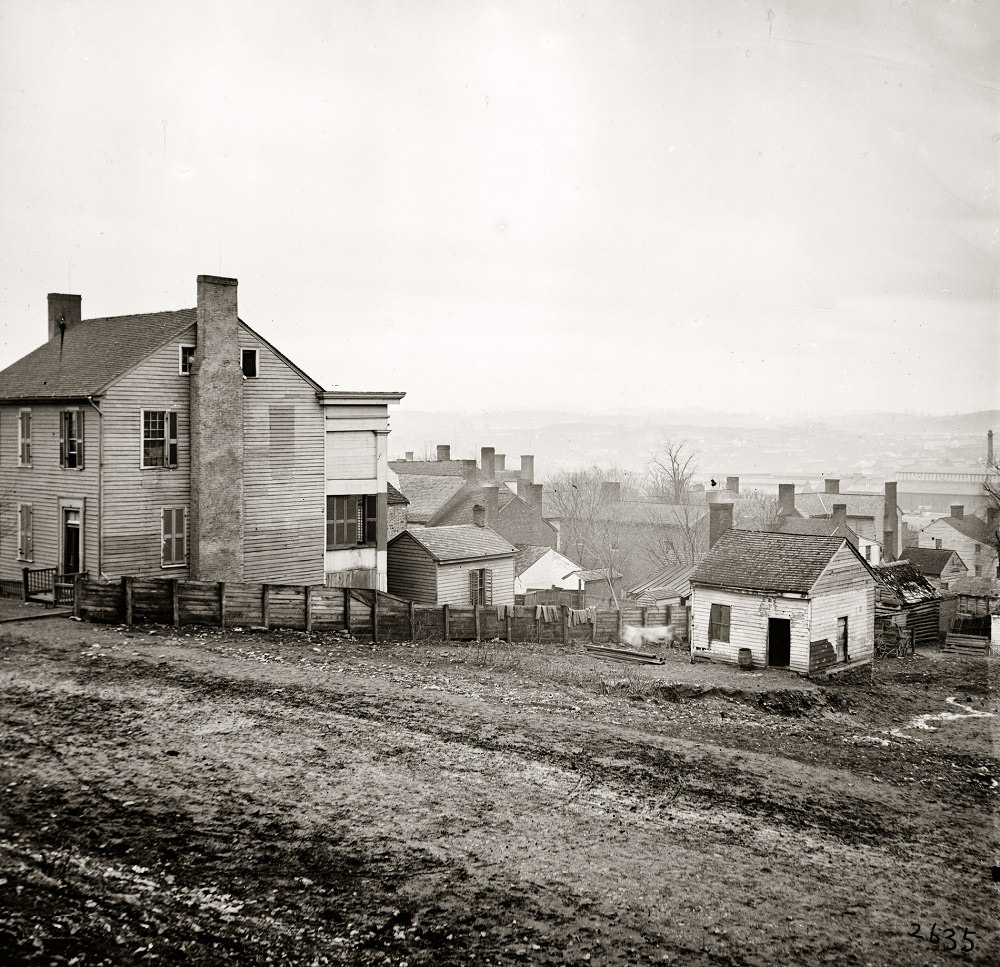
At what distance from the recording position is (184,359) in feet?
96.6

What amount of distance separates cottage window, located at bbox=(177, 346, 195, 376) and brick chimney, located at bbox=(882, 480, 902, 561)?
59277 mm

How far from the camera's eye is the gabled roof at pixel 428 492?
2472 inches

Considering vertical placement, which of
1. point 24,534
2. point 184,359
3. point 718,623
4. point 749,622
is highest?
point 184,359

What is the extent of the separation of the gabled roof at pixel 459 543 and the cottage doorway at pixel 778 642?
1222 centimetres

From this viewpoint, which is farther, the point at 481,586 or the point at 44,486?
the point at 481,586

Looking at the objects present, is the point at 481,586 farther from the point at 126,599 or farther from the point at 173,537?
the point at 126,599

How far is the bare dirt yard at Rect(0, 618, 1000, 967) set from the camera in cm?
1012

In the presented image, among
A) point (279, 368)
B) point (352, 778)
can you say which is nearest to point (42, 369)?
point (279, 368)

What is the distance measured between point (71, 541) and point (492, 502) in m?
38.4

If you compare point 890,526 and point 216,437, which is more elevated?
point 216,437

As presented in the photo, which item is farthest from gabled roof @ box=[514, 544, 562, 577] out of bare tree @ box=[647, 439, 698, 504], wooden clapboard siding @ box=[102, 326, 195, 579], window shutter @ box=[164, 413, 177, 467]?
bare tree @ box=[647, 439, 698, 504]

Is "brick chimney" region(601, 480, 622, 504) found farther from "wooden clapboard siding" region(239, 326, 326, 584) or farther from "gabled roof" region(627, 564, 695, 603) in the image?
"wooden clapboard siding" region(239, 326, 326, 584)

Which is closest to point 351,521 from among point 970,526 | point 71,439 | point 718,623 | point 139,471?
point 139,471

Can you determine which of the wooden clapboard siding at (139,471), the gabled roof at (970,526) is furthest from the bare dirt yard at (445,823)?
the gabled roof at (970,526)
